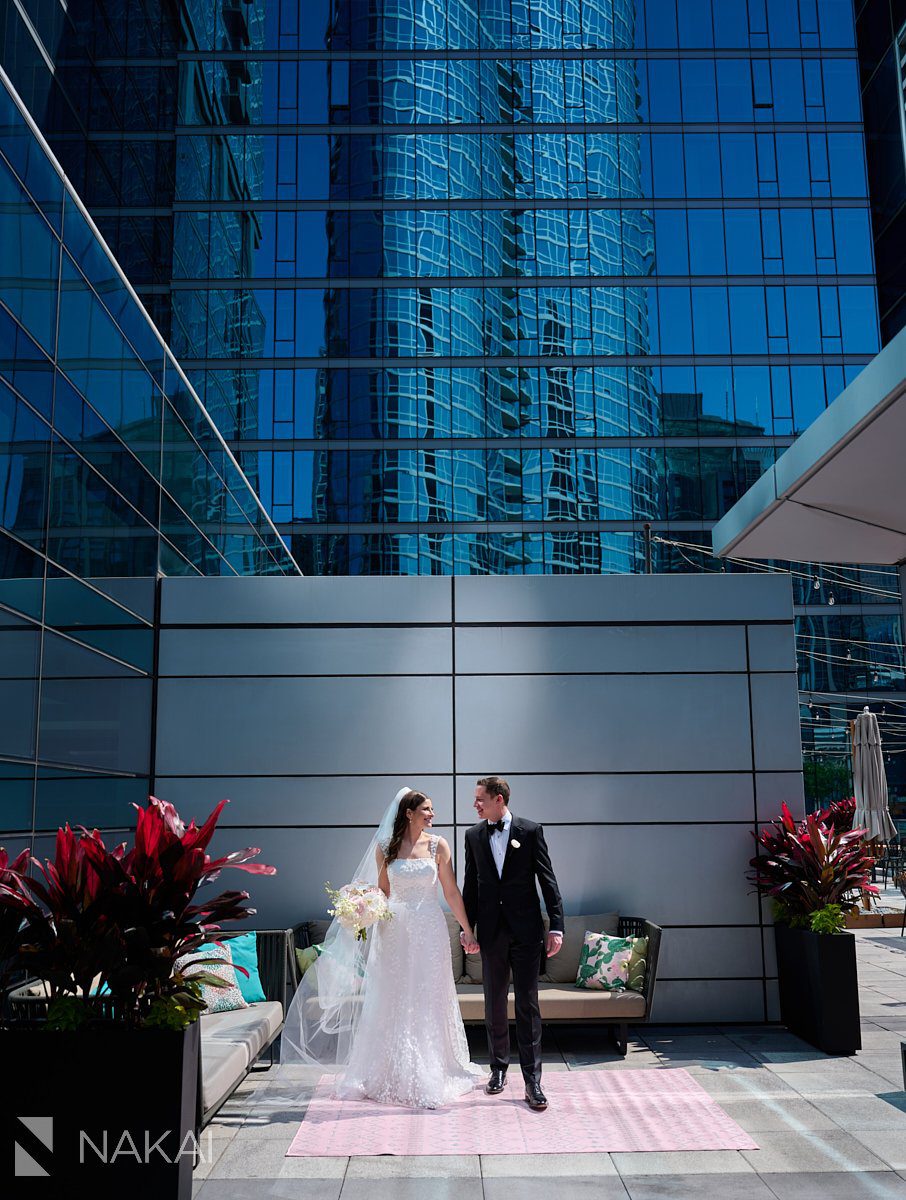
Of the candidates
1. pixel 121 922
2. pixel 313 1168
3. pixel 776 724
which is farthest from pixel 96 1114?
pixel 776 724

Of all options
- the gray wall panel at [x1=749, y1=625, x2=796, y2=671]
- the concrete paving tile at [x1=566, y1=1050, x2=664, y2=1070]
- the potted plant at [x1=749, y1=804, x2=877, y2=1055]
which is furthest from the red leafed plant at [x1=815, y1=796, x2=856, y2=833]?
the concrete paving tile at [x1=566, y1=1050, x2=664, y2=1070]

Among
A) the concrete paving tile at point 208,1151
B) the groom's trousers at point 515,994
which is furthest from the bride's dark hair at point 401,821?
the concrete paving tile at point 208,1151

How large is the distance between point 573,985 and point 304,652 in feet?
10.2

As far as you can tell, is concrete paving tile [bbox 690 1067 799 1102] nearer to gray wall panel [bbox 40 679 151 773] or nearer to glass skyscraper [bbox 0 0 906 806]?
gray wall panel [bbox 40 679 151 773]

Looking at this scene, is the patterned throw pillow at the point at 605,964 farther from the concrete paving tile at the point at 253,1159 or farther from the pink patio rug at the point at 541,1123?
the concrete paving tile at the point at 253,1159

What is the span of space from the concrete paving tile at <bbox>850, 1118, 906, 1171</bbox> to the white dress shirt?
2.26 metres

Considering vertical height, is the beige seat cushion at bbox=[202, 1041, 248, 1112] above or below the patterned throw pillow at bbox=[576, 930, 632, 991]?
below

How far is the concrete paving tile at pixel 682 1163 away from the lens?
5.12m

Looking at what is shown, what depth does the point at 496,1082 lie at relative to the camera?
651 centimetres

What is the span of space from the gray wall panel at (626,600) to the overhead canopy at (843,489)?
0.70 meters

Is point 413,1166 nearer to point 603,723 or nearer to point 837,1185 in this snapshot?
point 837,1185

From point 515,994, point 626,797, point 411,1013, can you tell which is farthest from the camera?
point 626,797

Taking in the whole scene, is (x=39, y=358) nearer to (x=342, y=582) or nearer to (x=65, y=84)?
(x=342, y=582)

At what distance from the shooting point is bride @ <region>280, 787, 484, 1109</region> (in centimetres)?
647
